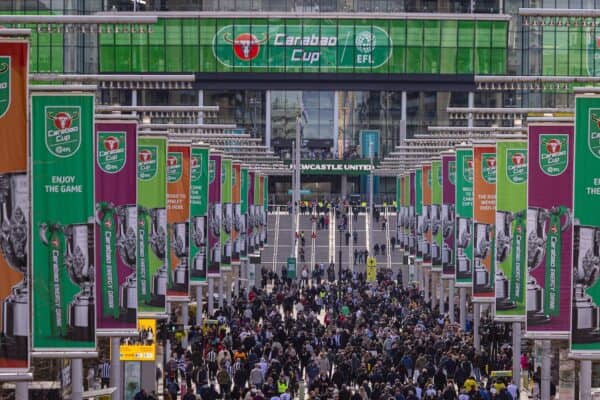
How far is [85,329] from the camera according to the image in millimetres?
19703

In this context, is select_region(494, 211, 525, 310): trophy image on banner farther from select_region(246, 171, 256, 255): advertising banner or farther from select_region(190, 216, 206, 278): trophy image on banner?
select_region(246, 171, 256, 255): advertising banner

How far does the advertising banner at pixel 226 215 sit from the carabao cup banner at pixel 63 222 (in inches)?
1127

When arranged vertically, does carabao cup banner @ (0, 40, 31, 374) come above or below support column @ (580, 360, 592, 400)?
above

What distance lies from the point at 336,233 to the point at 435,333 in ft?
161

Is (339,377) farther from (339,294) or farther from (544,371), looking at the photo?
(339,294)

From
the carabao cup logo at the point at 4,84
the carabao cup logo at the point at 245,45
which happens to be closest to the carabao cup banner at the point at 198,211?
the carabao cup logo at the point at 4,84

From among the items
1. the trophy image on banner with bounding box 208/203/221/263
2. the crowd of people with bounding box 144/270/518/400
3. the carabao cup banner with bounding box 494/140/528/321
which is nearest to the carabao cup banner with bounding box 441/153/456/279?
the crowd of people with bounding box 144/270/518/400

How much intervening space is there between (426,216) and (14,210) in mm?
38227

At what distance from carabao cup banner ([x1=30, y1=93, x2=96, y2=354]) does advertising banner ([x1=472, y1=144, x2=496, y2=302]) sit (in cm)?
1673

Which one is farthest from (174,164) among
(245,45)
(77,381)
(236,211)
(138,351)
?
(245,45)

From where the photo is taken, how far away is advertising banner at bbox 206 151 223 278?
4375 cm

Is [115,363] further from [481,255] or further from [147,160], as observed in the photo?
[481,255]

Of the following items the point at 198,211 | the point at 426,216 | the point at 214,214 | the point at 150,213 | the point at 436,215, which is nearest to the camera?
the point at 150,213

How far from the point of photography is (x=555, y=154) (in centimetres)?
2444
